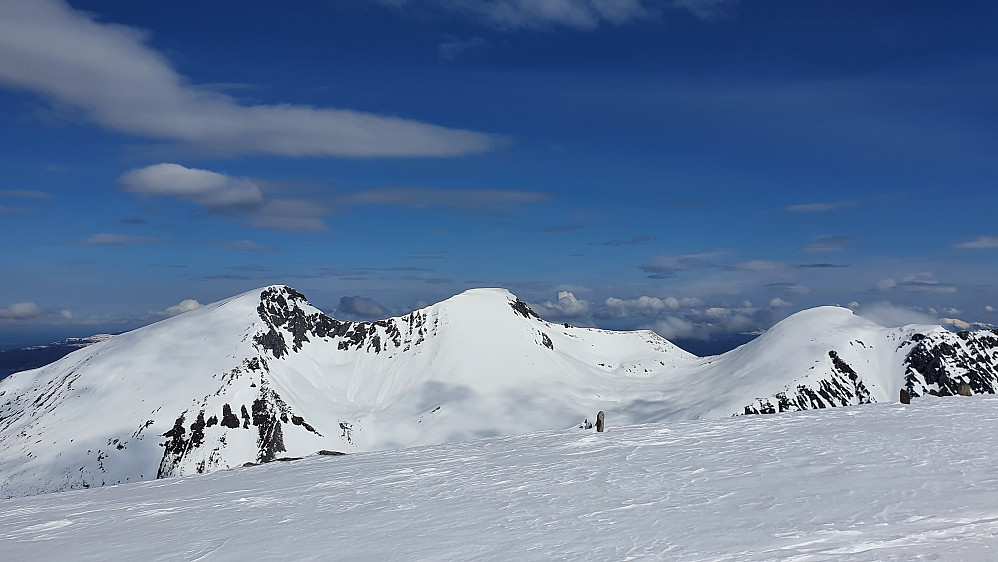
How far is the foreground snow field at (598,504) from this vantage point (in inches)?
468

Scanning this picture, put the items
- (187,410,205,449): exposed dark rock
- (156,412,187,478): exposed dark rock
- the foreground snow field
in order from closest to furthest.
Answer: the foreground snow field
(156,412,187,478): exposed dark rock
(187,410,205,449): exposed dark rock

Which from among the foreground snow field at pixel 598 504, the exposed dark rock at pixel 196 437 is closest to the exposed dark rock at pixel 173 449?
the exposed dark rock at pixel 196 437

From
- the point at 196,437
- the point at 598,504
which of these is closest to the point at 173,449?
the point at 196,437

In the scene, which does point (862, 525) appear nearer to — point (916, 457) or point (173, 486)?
point (916, 457)

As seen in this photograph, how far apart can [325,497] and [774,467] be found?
13886 millimetres

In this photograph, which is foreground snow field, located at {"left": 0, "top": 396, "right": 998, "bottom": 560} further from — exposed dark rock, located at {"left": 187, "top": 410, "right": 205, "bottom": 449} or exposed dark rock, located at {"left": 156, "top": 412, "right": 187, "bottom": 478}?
exposed dark rock, located at {"left": 187, "top": 410, "right": 205, "bottom": 449}

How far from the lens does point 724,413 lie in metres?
195

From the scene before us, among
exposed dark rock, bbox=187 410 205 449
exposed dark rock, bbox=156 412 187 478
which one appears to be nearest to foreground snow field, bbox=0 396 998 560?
exposed dark rock, bbox=156 412 187 478

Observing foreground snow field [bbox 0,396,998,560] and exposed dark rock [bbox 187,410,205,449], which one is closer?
foreground snow field [bbox 0,396,998,560]

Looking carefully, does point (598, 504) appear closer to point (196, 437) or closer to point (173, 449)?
point (173, 449)

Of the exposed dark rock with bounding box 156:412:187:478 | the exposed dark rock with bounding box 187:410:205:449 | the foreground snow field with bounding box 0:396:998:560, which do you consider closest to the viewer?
the foreground snow field with bounding box 0:396:998:560

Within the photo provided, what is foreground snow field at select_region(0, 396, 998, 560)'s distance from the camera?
39.0 feet

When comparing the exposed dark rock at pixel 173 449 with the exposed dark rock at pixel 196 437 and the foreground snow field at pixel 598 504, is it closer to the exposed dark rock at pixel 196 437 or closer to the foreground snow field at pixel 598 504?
the exposed dark rock at pixel 196 437

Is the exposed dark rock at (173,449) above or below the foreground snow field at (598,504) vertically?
below
